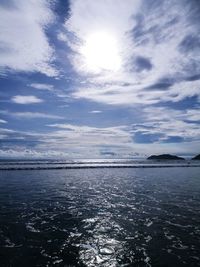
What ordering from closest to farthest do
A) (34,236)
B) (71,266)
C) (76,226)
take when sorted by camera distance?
(71,266)
(34,236)
(76,226)

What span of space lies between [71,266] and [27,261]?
2.24 meters

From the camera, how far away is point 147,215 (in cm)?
2044

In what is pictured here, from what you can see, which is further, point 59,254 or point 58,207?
point 58,207

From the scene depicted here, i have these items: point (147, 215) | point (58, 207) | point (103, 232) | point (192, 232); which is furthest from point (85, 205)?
point (192, 232)

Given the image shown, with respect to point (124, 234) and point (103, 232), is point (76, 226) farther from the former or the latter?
point (124, 234)

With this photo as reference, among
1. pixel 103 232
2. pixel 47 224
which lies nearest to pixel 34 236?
pixel 47 224

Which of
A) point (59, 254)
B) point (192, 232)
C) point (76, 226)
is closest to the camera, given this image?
point (59, 254)

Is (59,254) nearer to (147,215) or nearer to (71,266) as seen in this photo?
(71,266)

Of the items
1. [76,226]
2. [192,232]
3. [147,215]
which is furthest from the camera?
[147,215]

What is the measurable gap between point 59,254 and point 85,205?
11440mm

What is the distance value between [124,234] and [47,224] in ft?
19.0

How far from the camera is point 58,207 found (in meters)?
23.1

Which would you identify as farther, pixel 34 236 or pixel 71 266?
pixel 34 236

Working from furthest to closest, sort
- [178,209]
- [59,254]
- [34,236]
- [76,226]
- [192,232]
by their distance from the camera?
[178,209]
[76,226]
[192,232]
[34,236]
[59,254]
